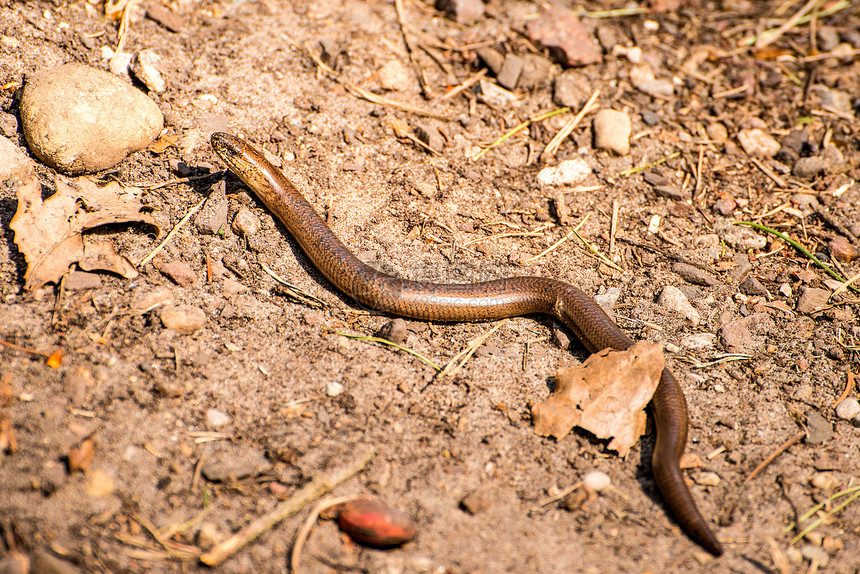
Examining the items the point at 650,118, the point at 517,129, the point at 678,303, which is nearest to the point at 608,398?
the point at 678,303

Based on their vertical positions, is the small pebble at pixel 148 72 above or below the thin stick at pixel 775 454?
above

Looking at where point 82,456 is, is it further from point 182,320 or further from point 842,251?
point 842,251

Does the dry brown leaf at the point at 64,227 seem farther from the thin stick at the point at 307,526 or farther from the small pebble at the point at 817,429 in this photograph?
the small pebble at the point at 817,429

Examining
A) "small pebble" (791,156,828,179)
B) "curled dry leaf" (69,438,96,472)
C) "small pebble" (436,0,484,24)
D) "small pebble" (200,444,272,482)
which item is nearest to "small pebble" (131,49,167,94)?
"small pebble" (436,0,484,24)

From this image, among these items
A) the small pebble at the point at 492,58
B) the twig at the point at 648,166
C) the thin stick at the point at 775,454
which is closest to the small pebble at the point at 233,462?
the thin stick at the point at 775,454

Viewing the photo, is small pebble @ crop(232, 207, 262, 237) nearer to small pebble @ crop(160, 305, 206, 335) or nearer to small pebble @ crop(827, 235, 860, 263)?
small pebble @ crop(160, 305, 206, 335)
